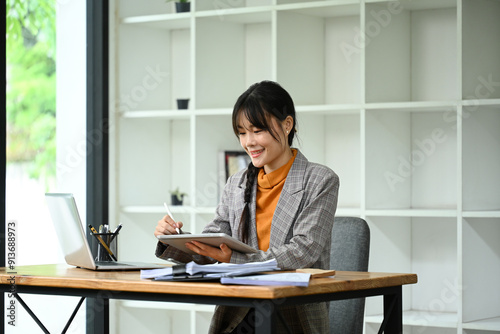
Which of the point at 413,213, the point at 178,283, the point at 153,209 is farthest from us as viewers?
the point at 153,209

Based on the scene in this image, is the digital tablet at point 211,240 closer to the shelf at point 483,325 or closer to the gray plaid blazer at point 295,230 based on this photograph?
the gray plaid blazer at point 295,230

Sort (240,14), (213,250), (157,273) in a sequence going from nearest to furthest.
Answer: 1. (157,273)
2. (213,250)
3. (240,14)

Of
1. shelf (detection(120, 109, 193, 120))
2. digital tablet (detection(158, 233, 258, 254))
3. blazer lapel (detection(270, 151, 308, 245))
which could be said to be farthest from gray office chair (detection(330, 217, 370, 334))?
shelf (detection(120, 109, 193, 120))

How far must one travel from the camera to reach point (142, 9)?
412 cm

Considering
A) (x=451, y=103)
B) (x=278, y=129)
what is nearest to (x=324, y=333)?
(x=278, y=129)

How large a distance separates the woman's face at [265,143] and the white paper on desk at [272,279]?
0.66 metres

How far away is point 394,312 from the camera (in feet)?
7.07

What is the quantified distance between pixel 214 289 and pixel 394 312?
63cm

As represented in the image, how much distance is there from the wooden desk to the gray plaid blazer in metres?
0.13

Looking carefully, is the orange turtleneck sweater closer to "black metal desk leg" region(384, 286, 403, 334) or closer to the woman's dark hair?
the woman's dark hair

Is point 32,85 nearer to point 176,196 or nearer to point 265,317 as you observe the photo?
point 176,196

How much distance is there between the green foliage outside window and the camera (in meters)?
3.40

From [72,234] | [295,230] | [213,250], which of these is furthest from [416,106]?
[72,234]

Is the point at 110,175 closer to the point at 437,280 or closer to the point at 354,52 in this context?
the point at 354,52
